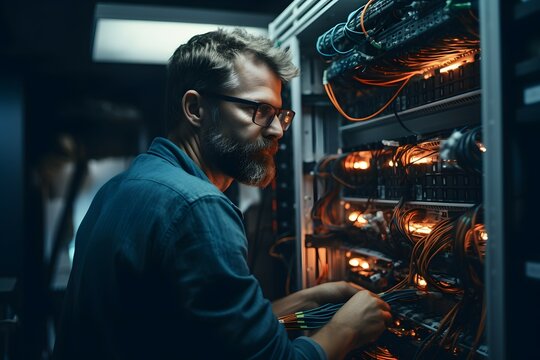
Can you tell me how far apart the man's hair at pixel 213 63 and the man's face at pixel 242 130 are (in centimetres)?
2

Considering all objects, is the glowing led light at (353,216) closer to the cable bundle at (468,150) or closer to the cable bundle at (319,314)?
the cable bundle at (319,314)

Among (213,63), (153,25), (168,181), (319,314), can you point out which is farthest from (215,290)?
(153,25)

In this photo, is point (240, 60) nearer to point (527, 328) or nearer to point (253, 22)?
point (527, 328)

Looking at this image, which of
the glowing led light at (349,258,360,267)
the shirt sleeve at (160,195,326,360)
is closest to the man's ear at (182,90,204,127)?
the shirt sleeve at (160,195,326,360)

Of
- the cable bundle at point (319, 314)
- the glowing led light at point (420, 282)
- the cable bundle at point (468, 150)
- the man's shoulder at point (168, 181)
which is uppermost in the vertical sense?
the cable bundle at point (468, 150)

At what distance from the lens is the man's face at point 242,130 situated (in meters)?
1.31

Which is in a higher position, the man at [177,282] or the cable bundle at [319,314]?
the man at [177,282]

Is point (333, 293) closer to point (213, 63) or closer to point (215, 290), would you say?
point (215, 290)

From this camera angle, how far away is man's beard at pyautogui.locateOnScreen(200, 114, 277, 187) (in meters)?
1.31

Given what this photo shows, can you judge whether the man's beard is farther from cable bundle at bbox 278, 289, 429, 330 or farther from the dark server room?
cable bundle at bbox 278, 289, 429, 330

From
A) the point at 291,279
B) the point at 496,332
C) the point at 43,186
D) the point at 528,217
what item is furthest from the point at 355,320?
the point at 43,186

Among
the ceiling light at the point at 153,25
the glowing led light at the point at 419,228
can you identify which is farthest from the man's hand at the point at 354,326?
the ceiling light at the point at 153,25

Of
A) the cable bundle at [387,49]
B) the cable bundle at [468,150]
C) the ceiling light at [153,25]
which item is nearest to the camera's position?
the cable bundle at [468,150]

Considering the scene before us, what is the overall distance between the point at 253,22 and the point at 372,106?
1.23m
